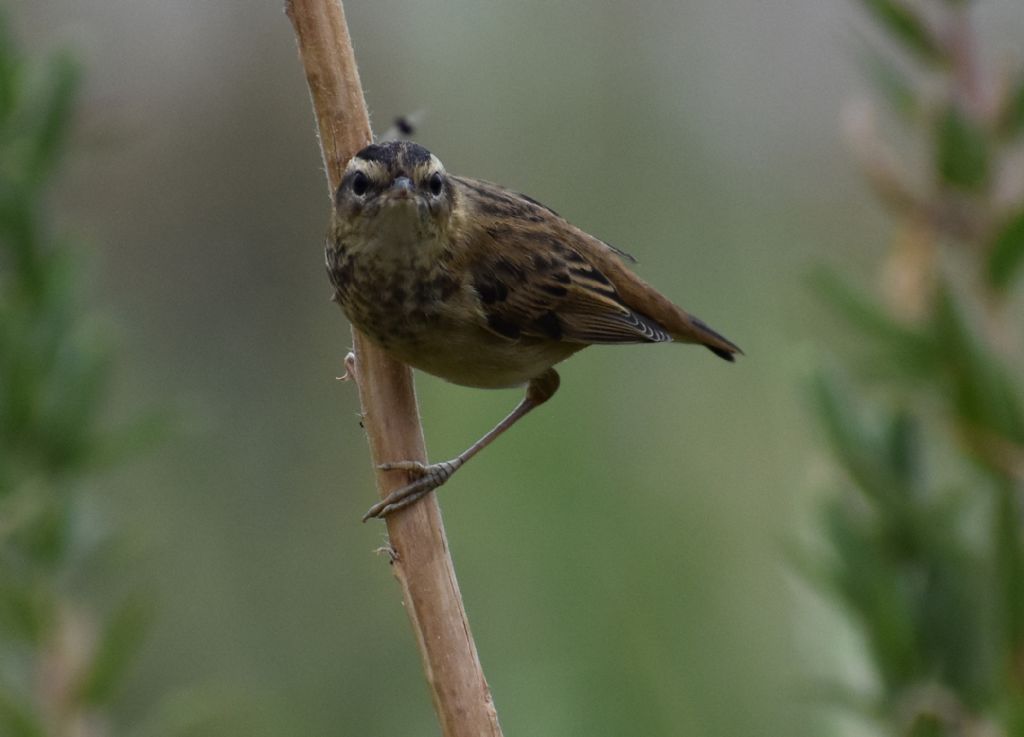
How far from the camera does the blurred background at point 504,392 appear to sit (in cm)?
345

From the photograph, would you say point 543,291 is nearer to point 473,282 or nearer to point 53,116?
point 473,282

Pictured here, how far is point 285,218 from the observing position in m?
5.25

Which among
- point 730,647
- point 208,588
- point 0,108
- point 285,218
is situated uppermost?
point 285,218

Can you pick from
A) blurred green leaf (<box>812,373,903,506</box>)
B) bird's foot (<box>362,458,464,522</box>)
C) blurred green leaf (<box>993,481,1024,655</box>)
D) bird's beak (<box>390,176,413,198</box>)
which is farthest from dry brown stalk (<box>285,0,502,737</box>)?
blurred green leaf (<box>993,481,1024,655</box>)

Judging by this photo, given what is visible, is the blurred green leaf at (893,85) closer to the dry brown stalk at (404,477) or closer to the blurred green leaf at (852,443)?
the blurred green leaf at (852,443)

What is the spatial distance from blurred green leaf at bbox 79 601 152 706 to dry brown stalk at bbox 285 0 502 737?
0.53m

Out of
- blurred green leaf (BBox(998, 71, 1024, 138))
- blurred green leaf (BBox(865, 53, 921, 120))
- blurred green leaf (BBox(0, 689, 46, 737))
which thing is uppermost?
blurred green leaf (BBox(865, 53, 921, 120))

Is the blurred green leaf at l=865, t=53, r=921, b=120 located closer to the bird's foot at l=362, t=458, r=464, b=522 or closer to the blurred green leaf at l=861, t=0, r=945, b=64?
the blurred green leaf at l=861, t=0, r=945, b=64

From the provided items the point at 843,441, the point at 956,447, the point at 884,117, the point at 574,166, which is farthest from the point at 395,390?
the point at 574,166

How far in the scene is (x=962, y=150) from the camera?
230 cm

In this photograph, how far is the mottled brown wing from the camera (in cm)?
293

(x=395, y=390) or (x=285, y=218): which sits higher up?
(x=285, y=218)

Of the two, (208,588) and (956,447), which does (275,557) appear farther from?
(956,447)

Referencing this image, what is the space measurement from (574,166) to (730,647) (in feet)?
5.69
